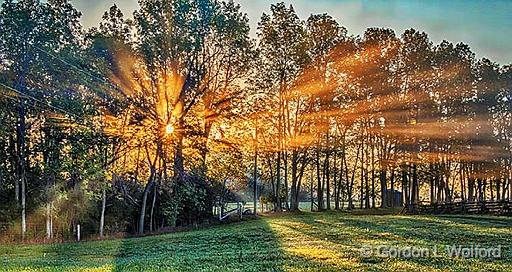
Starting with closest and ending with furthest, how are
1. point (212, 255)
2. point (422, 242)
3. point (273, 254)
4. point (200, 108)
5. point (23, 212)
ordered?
point (273, 254) < point (212, 255) < point (422, 242) < point (23, 212) < point (200, 108)

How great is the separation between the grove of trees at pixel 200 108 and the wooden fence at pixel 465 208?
5544 mm

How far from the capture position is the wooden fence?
34.5 meters

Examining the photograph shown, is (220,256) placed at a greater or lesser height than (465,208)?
greater

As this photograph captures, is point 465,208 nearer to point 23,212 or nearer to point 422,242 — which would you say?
point 422,242

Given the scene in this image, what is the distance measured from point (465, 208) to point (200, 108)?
20.4 metres

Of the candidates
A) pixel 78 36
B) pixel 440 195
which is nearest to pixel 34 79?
pixel 78 36

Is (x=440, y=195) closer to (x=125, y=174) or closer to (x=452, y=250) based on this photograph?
(x=125, y=174)

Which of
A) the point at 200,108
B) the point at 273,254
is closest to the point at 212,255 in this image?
the point at 273,254

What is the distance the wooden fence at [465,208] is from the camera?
34.5 metres

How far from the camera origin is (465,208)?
3647 centimetres

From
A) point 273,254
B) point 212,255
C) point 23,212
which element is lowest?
point 212,255

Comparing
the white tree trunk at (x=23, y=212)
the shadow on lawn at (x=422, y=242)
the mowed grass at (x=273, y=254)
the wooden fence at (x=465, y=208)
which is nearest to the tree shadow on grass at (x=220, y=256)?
the mowed grass at (x=273, y=254)

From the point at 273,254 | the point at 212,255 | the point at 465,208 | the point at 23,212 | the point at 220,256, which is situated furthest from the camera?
the point at 465,208

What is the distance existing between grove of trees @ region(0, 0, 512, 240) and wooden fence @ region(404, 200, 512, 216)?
554cm
